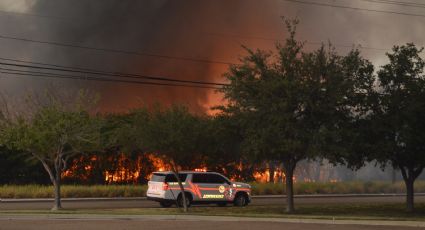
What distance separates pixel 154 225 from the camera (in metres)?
19.5

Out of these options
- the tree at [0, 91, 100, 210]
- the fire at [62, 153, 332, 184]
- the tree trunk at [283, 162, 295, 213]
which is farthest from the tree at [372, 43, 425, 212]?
the fire at [62, 153, 332, 184]

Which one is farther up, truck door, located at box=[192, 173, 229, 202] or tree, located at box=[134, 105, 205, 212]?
tree, located at box=[134, 105, 205, 212]

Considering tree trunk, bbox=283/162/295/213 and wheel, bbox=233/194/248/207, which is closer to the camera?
tree trunk, bbox=283/162/295/213

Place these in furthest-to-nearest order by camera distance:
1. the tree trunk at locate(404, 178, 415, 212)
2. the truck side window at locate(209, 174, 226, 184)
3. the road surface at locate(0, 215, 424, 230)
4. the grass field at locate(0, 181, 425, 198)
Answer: the grass field at locate(0, 181, 425, 198) < the tree trunk at locate(404, 178, 415, 212) < the truck side window at locate(209, 174, 226, 184) < the road surface at locate(0, 215, 424, 230)

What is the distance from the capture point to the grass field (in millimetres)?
39000

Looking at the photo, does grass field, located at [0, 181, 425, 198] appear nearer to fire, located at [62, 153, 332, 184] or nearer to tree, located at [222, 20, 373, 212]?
fire, located at [62, 153, 332, 184]

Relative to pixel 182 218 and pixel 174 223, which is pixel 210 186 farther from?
pixel 174 223

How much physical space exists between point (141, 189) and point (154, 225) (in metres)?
22.5

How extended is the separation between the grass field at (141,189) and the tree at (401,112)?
53.5ft

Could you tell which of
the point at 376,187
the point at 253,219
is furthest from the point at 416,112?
the point at 376,187

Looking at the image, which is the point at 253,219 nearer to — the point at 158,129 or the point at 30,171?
the point at 158,129

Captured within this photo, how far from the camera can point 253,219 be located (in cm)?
2203

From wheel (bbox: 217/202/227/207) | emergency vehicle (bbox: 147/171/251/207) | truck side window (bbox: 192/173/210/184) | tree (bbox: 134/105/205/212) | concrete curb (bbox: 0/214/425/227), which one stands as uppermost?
tree (bbox: 134/105/205/212)

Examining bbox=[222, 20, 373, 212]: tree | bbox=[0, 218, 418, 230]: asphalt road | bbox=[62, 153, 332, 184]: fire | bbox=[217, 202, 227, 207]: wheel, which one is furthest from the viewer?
bbox=[62, 153, 332, 184]: fire
